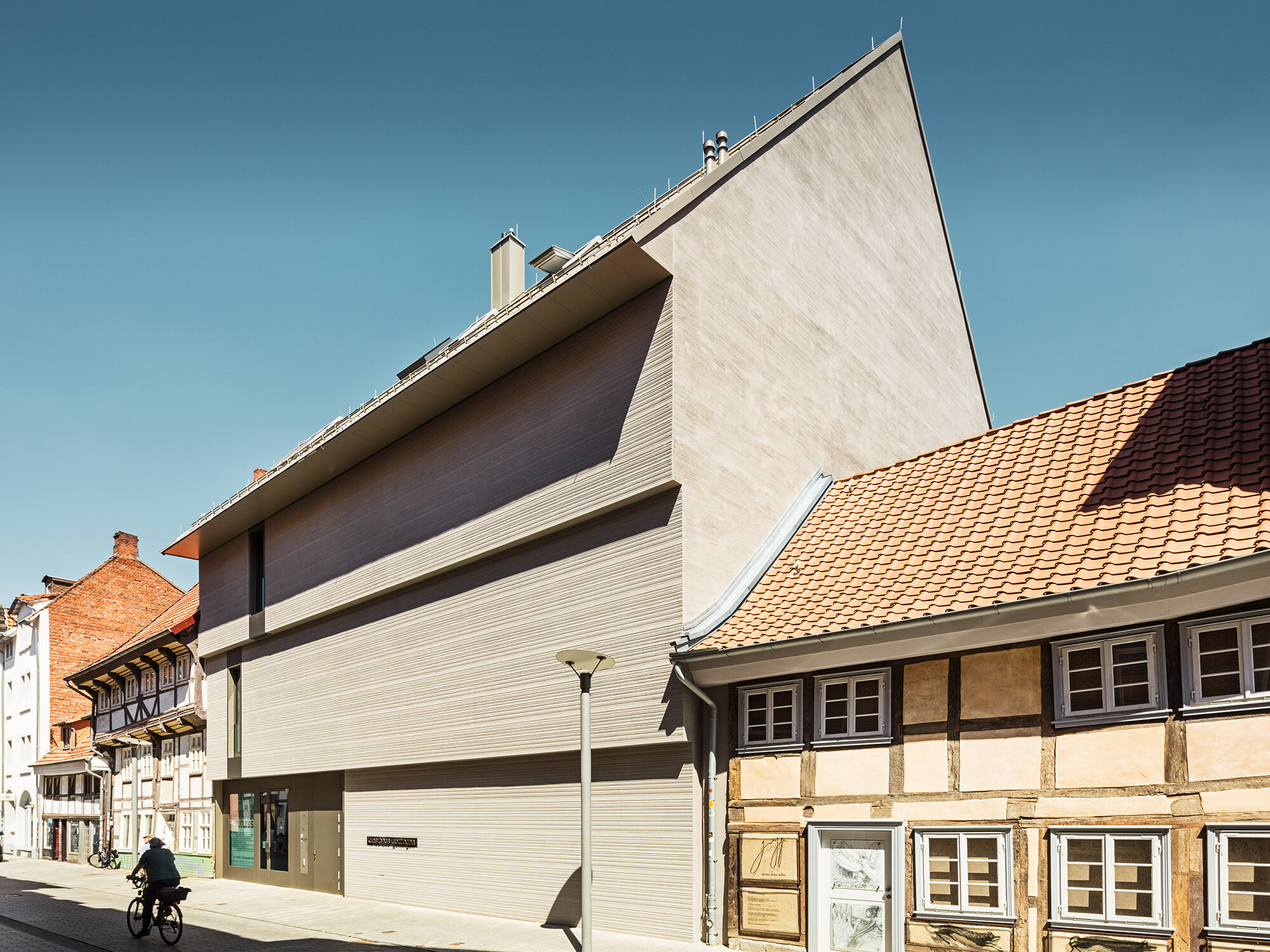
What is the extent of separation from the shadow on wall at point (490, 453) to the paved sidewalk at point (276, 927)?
639 cm

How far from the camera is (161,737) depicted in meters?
32.4

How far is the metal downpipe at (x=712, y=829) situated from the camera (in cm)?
1312

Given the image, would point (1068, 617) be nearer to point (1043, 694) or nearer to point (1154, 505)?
point (1043, 694)

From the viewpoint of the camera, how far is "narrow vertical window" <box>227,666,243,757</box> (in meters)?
26.6

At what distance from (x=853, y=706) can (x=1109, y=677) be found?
296cm

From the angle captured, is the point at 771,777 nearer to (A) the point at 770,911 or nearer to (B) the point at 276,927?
(A) the point at 770,911

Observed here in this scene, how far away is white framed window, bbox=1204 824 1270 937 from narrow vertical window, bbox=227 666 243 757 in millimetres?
22789

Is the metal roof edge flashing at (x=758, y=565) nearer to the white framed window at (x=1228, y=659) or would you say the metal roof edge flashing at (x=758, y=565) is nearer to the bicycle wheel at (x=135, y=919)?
→ the white framed window at (x=1228, y=659)

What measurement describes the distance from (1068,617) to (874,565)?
320 cm

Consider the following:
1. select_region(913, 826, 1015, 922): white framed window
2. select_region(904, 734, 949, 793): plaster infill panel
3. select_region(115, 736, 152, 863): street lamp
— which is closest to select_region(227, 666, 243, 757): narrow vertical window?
select_region(115, 736, 152, 863): street lamp

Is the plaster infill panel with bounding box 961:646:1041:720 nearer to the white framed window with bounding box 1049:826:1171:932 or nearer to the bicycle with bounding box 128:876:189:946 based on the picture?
the white framed window with bounding box 1049:826:1171:932

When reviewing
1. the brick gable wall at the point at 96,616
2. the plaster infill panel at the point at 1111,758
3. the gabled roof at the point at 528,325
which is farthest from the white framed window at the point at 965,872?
the brick gable wall at the point at 96,616

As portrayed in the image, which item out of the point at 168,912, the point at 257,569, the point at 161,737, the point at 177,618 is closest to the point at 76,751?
the point at 161,737

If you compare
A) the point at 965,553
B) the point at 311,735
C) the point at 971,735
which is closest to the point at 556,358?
the point at 965,553
